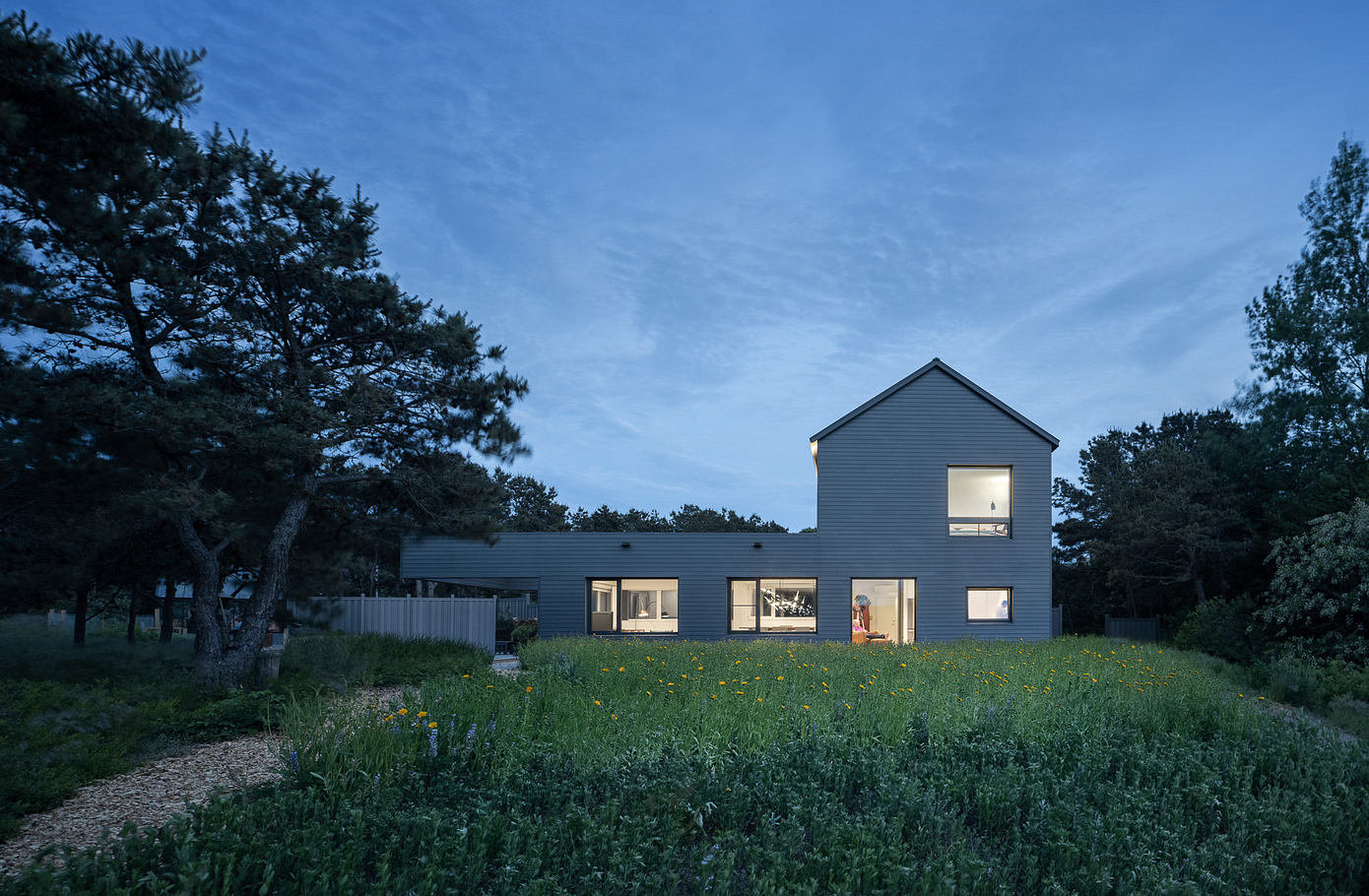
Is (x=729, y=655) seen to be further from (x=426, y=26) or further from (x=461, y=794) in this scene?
(x=426, y=26)

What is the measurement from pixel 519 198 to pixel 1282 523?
65.7 feet

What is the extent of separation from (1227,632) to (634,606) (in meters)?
13.7

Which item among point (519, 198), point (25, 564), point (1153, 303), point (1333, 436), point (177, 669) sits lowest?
point (177, 669)

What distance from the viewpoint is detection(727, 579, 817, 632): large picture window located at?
18891 mm

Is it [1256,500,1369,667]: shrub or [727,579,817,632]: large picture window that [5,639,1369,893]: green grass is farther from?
[727,579,817,632]: large picture window

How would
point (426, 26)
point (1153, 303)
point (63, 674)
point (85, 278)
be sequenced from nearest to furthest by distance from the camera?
point (85, 278) < point (63, 674) < point (426, 26) < point (1153, 303)

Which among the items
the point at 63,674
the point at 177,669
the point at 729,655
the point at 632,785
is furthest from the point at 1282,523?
the point at 63,674

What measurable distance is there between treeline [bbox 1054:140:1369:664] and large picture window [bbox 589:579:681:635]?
1249 centimetres

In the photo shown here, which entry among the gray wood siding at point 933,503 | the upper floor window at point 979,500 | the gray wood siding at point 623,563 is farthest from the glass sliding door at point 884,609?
the upper floor window at point 979,500

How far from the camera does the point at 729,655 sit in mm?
10836

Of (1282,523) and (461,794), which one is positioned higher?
(1282,523)

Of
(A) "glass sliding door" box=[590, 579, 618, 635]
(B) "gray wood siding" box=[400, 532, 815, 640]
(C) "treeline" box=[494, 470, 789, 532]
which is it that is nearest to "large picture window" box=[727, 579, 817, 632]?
(B) "gray wood siding" box=[400, 532, 815, 640]

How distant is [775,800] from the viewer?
4.38 meters

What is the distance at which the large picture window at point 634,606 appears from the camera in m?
18.8
